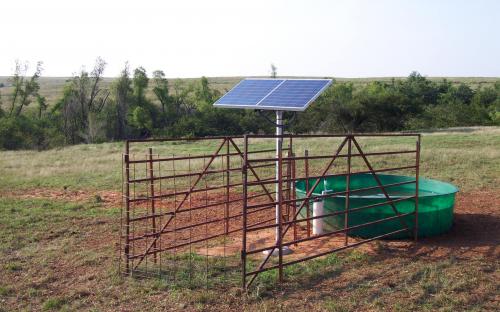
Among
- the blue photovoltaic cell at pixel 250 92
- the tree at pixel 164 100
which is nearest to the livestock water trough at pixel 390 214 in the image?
the blue photovoltaic cell at pixel 250 92

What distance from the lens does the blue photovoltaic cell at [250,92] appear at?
24.8ft

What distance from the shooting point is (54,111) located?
54531mm

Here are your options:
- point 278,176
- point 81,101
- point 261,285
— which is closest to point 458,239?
point 278,176

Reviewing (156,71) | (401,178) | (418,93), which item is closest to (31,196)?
(401,178)

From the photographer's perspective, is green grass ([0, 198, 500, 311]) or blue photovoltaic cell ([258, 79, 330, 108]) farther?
blue photovoltaic cell ([258, 79, 330, 108])

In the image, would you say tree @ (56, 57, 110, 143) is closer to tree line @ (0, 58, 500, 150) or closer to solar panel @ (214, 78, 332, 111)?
tree line @ (0, 58, 500, 150)

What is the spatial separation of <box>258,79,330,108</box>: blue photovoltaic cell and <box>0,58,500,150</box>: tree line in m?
36.4

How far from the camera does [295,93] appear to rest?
736cm

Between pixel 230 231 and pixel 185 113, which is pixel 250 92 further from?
pixel 185 113

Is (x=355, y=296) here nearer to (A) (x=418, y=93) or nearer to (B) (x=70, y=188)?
(B) (x=70, y=188)

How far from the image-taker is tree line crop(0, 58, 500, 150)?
4706 centimetres

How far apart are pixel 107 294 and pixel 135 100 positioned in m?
52.2

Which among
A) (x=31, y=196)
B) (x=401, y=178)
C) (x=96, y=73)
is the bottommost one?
(x=31, y=196)

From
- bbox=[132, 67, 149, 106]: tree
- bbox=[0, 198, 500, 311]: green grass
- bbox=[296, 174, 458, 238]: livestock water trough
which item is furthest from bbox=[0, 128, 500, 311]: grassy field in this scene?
bbox=[132, 67, 149, 106]: tree
